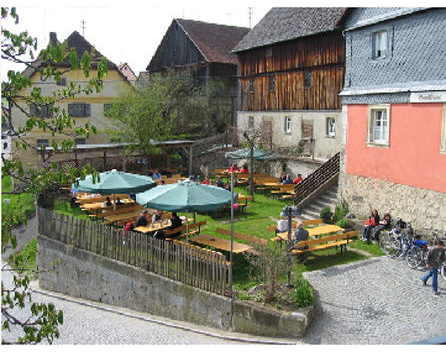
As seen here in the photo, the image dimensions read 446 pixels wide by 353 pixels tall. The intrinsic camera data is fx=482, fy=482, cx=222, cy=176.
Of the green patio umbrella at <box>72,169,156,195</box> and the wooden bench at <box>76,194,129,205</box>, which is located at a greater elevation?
the green patio umbrella at <box>72,169,156,195</box>

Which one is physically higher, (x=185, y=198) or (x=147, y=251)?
(x=185, y=198)

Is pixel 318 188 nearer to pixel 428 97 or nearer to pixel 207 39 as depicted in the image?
pixel 428 97

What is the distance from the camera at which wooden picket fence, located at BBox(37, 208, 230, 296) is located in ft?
36.4

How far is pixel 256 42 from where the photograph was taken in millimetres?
30047

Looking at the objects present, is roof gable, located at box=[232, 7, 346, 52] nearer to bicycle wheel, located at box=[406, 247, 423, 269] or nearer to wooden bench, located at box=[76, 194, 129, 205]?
wooden bench, located at box=[76, 194, 129, 205]

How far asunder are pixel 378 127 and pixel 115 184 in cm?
928

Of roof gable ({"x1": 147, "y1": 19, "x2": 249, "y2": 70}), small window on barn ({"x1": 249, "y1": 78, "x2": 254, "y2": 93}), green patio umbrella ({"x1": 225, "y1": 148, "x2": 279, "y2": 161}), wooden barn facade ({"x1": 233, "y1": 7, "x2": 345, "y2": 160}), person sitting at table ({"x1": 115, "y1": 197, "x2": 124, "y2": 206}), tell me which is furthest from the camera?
roof gable ({"x1": 147, "y1": 19, "x2": 249, "y2": 70})

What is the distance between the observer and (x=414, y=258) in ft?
42.3

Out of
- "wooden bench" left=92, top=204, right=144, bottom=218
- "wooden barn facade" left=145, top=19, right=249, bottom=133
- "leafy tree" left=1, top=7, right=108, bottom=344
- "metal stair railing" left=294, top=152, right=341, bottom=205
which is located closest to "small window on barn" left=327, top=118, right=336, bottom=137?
"metal stair railing" left=294, top=152, right=341, bottom=205

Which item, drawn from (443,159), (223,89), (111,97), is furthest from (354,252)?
(111,97)

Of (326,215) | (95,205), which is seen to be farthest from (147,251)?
(326,215)

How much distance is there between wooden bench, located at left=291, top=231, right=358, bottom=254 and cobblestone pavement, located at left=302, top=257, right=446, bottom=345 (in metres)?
0.80

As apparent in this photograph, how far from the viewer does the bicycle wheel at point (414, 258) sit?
12.8 metres
